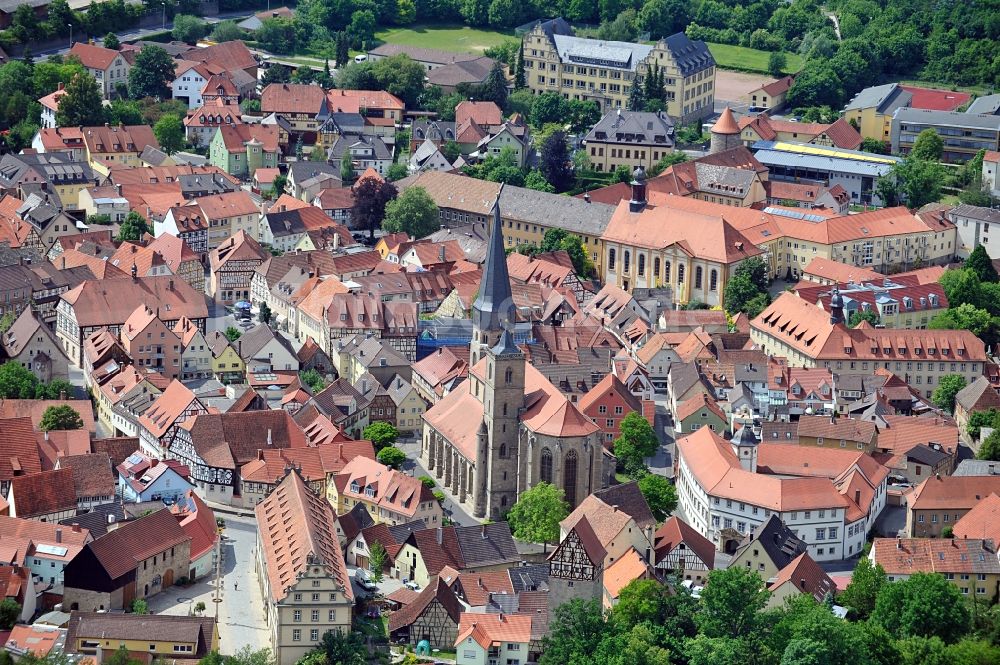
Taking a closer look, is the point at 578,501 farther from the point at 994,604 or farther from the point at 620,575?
the point at 994,604

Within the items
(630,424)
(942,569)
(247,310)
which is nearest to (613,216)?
(247,310)

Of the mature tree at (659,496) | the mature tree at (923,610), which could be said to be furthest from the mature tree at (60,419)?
the mature tree at (923,610)

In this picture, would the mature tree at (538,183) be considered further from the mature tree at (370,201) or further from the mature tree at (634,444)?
the mature tree at (634,444)

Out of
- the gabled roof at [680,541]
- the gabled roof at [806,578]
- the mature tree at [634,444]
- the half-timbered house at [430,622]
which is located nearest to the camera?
the half-timbered house at [430,622]

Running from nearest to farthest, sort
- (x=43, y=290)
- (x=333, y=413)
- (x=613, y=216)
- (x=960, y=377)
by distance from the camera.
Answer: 1. (x=333, y=413)
2. (x=960, y=377)
3. (x=43, y=290)
4. (x=613, y=216)

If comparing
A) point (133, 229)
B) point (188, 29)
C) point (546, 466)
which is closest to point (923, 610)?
point (546, 466)

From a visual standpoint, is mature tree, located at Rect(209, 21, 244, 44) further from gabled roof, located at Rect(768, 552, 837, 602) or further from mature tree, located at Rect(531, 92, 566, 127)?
gabled roof, located at Rect(768, 552, 837, 602)

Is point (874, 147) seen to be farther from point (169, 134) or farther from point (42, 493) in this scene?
point (42, 493)
